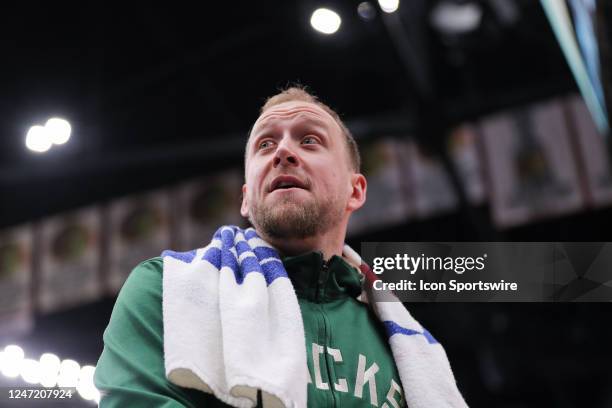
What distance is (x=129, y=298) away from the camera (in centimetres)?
153

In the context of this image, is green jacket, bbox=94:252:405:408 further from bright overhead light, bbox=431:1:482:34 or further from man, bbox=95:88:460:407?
bright overhead light, bbox=431:1:482:34

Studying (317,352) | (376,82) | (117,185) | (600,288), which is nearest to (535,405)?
(376,82)

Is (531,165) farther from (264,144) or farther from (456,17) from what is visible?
(264,144)

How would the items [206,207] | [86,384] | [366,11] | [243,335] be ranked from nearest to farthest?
1. [243,335]
2. [86,384]
3. [366,11]
4. [206,207]

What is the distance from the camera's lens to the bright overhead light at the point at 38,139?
4.91m

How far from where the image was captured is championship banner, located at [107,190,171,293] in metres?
6.06

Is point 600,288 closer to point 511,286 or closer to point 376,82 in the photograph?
point 511,286

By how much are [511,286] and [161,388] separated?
105 centimetres

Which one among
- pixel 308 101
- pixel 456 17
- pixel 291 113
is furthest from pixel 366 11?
pixel 291 113

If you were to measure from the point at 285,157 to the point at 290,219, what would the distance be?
6.0 inches

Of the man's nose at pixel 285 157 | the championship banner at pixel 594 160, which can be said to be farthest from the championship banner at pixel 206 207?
the man's nose at pixel 285 157

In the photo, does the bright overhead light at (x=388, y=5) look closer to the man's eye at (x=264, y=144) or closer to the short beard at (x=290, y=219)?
the man's eye at (x=264, y=144)

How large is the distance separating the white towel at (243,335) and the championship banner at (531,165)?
11.5ft

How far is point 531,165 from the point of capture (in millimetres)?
5117
